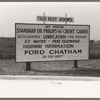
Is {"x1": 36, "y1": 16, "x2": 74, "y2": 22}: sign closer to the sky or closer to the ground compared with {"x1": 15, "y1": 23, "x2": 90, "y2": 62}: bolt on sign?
closer to the sky

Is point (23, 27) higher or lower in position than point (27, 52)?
higher

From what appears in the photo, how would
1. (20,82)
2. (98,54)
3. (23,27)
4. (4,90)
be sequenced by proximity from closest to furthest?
(4,90) → (20,82) → (23,27) → (98,54)

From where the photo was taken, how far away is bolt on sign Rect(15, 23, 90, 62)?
4.86m

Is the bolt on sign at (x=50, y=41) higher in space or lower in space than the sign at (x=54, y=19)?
lower

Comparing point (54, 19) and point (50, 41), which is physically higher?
point (54, 19)

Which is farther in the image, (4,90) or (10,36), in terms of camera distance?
(10,36)

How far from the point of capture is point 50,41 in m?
4.96

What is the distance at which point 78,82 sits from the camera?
4.56m

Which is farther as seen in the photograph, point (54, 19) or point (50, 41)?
point (50, 41)

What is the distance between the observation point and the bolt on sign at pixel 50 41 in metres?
4.86
